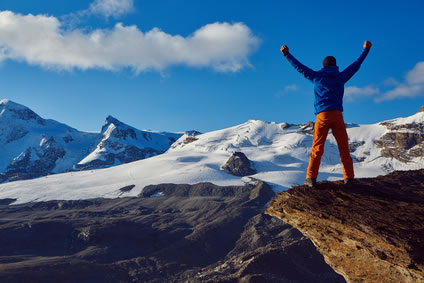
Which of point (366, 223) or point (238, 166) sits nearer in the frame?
point (366, 223)

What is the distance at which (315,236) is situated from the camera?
7.32 m

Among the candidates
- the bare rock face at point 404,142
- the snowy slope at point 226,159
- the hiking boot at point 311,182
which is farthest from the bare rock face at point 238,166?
the hiking boot at point 311,182

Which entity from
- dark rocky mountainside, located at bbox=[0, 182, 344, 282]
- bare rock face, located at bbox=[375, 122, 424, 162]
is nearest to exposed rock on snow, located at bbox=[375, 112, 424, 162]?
bare rock face, located at bbox=[375, 122, 424, 162]

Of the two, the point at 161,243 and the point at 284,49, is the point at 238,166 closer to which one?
the point at 161,243

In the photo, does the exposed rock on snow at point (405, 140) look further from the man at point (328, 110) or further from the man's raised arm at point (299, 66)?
the man's raised arm at point (299, 66)

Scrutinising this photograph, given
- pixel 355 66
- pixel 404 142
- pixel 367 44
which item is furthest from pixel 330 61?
pixel 404 142

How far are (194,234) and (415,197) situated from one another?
153 ft

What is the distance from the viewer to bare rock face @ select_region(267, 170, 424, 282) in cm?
557

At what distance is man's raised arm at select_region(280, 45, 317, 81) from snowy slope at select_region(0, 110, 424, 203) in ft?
244

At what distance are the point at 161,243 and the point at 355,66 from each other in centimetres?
4706

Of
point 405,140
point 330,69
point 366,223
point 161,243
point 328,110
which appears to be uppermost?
point 405,140

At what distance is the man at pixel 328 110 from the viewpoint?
22.5 feet

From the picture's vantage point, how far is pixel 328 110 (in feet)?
22.6

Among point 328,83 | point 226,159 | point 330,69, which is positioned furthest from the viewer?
point 226,159
